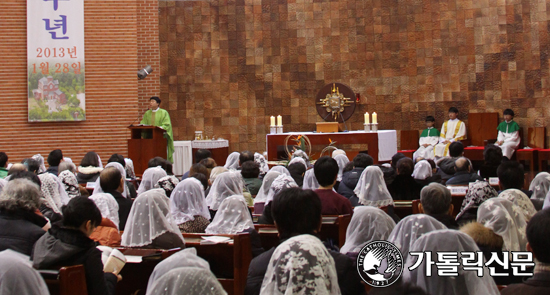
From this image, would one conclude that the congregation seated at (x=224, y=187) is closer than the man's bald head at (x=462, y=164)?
Yes

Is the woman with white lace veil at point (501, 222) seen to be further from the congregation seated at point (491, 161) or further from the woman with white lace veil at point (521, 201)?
the congregation seated at point (491, 161)

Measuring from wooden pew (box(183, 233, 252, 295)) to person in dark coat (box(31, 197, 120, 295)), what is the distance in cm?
100

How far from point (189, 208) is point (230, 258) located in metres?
0.89

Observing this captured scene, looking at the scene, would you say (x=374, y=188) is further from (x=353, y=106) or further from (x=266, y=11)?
(x=266, y=11)

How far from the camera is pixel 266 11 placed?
13.9m

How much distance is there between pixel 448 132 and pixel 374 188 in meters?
7.79

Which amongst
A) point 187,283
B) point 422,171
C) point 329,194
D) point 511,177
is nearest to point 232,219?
point 329,194

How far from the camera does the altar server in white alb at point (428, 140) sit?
41.1 feet

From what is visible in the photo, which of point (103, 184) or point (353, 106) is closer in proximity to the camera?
point (103, 184)

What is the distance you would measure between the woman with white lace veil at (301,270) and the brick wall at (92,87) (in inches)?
437

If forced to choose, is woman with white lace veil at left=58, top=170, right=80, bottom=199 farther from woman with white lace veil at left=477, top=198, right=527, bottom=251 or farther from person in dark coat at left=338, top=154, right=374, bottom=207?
woman with white lace veil at left=477, top=198, right=527, bottom=251

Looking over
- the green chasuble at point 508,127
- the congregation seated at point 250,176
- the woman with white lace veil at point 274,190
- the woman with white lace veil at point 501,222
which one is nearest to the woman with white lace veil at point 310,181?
the congregation seated at point 250,176

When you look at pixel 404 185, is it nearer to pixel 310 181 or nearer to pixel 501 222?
pixel 310 181

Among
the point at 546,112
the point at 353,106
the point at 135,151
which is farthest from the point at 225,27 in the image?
the point at 546,112
